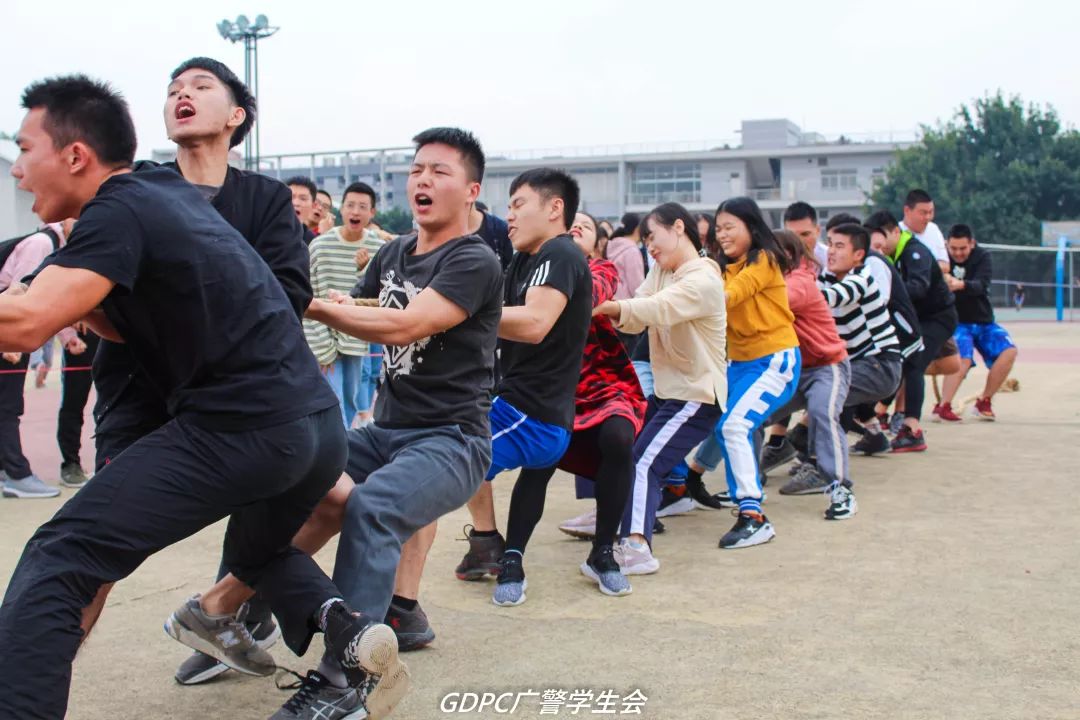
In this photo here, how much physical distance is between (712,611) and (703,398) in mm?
1349

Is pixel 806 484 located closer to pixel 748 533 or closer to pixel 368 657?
pixel 748 533

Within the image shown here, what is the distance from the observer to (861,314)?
23.8ft

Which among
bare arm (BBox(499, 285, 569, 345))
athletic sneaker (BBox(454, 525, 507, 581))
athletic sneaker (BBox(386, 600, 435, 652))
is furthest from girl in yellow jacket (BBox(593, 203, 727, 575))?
athletic sneaker (BBox(386, 600, 435, 652))

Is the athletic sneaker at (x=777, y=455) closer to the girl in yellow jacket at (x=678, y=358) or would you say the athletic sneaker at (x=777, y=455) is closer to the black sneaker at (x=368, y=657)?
the girl in yellow jacket at (x=678, y=358)

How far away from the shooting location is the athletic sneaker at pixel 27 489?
22.2 ft

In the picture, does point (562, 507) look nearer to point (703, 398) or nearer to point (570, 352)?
point (703, 398)

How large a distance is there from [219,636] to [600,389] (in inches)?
84.4

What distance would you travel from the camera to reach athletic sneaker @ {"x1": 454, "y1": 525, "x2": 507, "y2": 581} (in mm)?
4867

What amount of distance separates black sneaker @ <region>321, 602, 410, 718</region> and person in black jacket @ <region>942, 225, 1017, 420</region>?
8177 mm

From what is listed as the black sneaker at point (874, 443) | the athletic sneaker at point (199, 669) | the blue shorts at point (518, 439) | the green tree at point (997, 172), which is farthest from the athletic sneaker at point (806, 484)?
the green tree at point (997, 172)

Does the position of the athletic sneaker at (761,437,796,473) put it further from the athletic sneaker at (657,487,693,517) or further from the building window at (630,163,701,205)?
the building window at (630,163,701,205)

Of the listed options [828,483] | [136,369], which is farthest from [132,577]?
[828,483]

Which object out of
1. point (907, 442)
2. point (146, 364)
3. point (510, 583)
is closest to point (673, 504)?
point (510, 583)

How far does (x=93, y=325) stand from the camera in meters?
3.04
